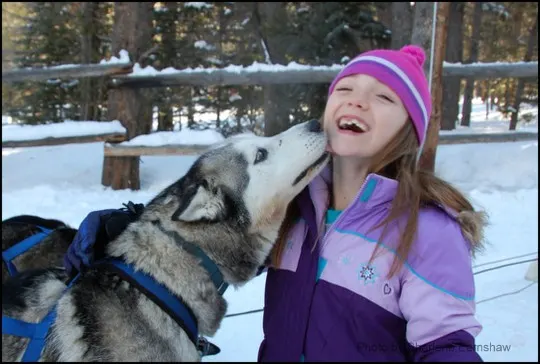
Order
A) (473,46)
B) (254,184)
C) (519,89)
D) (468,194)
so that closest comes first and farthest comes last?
(254,184) → (468,194) → (519,89) → (473,46)

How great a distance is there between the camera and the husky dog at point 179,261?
1.76m

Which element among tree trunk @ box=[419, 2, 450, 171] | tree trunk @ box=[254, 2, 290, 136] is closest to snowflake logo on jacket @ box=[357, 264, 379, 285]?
tree trunk @ box=[419, 2, 450, 171]

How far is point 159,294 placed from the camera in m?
1.82

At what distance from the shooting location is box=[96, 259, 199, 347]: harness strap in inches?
71.2

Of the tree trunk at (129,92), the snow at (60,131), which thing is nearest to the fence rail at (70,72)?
the tree trunk at (129,92)

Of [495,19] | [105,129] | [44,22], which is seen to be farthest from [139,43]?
[495,19]

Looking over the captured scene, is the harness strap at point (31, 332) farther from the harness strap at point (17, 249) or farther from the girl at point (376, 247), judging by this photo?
the girl at point (376, 247)

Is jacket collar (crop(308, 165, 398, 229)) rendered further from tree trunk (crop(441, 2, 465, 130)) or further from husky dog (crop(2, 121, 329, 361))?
tree trunk (crop(441, 2, 465, 130))

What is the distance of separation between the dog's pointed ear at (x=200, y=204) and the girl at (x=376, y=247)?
33cm

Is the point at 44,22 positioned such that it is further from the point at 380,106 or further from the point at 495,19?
the point at 495,19

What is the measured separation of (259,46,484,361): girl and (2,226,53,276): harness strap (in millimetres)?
1477

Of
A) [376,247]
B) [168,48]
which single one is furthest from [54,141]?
[376,247]

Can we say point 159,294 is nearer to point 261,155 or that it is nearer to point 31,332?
point 31,332

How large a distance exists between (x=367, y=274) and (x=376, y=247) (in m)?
0.11
